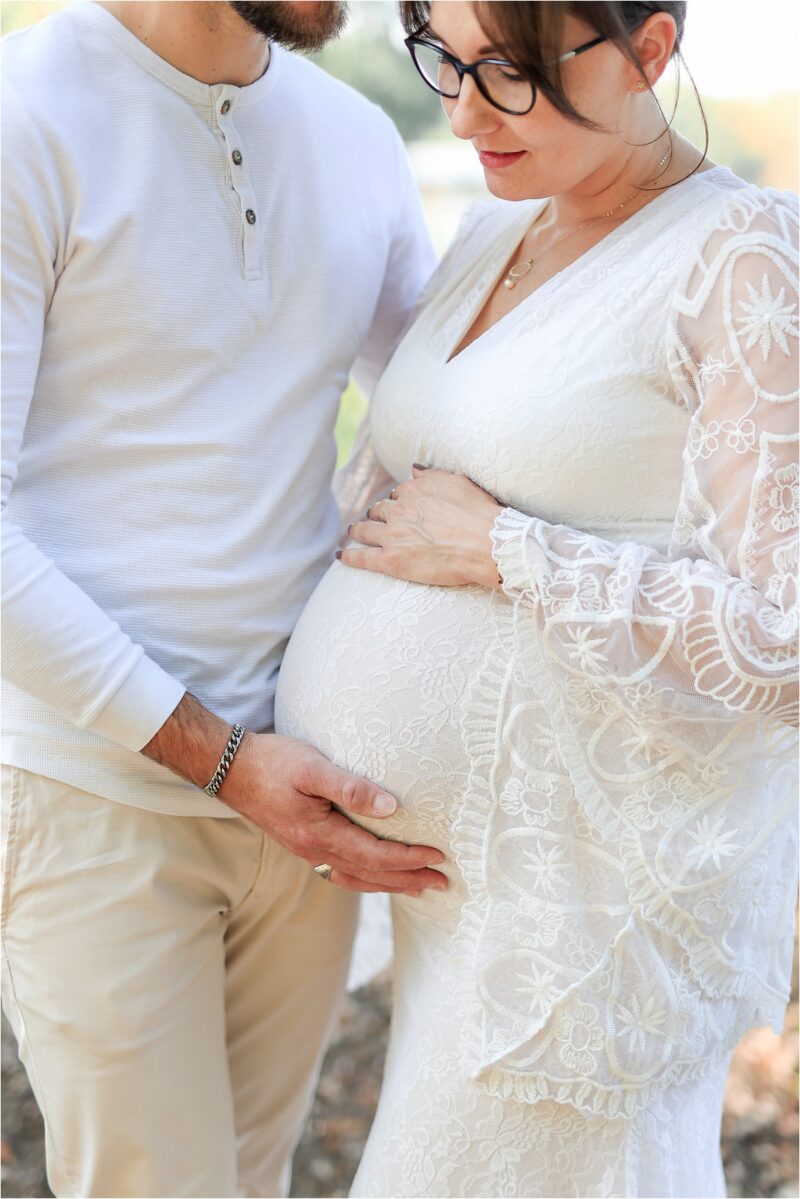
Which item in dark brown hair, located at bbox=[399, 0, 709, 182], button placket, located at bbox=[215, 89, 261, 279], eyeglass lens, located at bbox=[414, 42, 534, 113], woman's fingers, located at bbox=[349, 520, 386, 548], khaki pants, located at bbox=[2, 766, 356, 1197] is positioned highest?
dark brown hair, located at bbox=[399, 0, 709, 182]

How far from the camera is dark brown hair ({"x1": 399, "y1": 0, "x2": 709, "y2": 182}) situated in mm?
1285

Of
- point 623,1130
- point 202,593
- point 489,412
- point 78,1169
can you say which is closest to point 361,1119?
point 78,1169

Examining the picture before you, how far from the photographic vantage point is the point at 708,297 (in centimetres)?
132

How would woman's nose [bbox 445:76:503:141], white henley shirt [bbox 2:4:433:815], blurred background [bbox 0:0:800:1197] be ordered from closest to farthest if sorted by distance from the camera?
woman's nose [bbox 445:76:503:141]
white henley shirt [bbox 2:4:433:815]
blurred background [bbox 0:0:800:1197]

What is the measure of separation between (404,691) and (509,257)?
70 cm

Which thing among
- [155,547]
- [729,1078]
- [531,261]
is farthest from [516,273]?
[729,1078]

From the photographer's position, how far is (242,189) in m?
1.68

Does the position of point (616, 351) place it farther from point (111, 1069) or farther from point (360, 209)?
point (111, 1069)

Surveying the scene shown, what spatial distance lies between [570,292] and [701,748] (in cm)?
62

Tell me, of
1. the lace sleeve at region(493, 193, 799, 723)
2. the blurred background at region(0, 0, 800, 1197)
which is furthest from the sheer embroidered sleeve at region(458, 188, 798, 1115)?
the blurred background at region(0, 0, 800, 1197)

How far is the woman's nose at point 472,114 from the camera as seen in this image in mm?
1391

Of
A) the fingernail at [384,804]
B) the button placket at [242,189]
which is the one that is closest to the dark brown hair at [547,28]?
the button placket at [242,189]

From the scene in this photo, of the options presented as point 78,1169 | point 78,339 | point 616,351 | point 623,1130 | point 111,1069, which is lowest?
point 78,1169

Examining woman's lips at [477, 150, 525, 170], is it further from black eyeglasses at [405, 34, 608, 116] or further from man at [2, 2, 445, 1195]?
man at [2, 2, 445, 1195]
